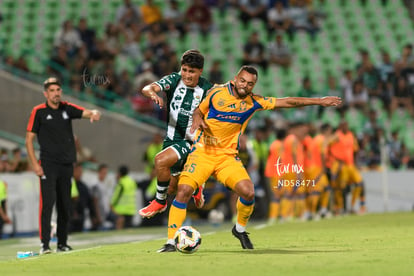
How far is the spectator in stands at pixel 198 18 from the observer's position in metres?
28.1

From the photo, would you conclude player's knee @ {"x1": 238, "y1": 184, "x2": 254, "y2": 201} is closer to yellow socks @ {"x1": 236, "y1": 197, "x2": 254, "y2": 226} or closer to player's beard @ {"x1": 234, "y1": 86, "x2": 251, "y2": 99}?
yellow socks @ {"x1": 236, "y1": 197, "x2": 254, "y2": 226}

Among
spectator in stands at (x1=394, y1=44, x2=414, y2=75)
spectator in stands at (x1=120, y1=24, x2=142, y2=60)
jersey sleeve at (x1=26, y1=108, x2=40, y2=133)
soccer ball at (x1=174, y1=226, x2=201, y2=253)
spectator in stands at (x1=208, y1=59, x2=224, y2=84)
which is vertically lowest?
soccer ball at (x1=174, y1=226, x2=201, y2=253)

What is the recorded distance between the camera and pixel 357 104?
25703 millimetres

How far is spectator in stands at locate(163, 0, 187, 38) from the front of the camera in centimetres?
2766

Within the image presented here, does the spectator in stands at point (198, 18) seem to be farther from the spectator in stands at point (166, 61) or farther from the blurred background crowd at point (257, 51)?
the spectator in stands at point (166, 61)

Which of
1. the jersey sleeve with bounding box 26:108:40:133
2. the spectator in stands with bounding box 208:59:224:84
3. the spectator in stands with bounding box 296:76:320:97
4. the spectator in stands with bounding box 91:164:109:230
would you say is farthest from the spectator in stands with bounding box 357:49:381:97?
the jersey sleeve with bounding box 26:108:40:133

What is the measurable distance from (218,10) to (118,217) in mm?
10369

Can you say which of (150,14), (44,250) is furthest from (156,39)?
(44,250)

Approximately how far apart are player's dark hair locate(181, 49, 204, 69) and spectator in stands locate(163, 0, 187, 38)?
17295 mm

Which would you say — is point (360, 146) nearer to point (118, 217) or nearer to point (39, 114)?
point (118, 217)

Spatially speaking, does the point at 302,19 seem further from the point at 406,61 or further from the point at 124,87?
the point at 124,87

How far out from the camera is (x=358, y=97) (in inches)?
1015

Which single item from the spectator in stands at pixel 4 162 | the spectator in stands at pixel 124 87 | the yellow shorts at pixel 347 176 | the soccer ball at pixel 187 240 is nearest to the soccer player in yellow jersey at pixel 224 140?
the soccer ball at pixel 187 240

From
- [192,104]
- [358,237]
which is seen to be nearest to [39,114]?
[192,104]
